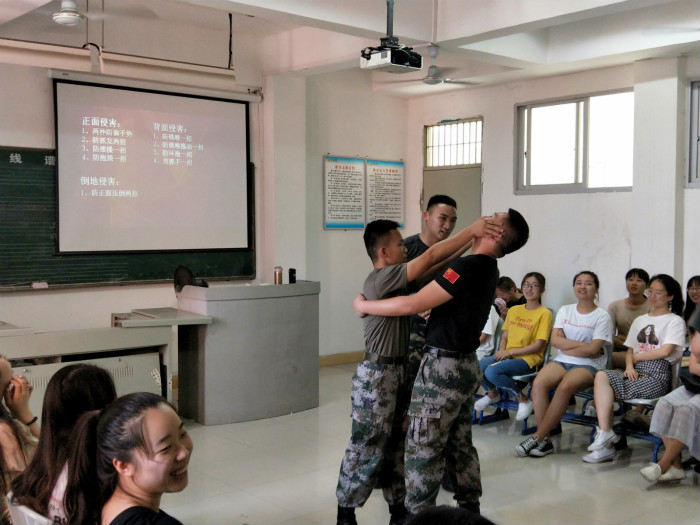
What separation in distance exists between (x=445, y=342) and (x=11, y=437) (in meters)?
1.68

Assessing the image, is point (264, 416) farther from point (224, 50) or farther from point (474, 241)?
point (224, 50)

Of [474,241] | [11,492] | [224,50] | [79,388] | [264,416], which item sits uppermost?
[224,50]

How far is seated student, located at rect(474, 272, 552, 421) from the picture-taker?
496cm

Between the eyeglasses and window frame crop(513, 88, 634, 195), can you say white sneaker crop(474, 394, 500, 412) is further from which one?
window frame crop(513, 88, 634, 195)

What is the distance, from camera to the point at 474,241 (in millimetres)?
3131

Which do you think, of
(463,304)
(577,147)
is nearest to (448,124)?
(577,147)

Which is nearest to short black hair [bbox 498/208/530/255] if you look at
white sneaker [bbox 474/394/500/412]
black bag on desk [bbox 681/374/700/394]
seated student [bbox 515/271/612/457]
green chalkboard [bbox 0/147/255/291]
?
black bag on desk [bbox 681/374/700/394]

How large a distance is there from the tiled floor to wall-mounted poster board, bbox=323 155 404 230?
8.80 ft

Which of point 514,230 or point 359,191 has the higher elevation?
point 359,191

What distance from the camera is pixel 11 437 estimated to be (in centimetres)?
235

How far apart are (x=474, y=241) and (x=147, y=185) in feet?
12.0

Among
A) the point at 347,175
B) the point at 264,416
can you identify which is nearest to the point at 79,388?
the point at 264,416

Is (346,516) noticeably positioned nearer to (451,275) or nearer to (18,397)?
(451,275)

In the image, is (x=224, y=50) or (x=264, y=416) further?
(x=224, y=50)
